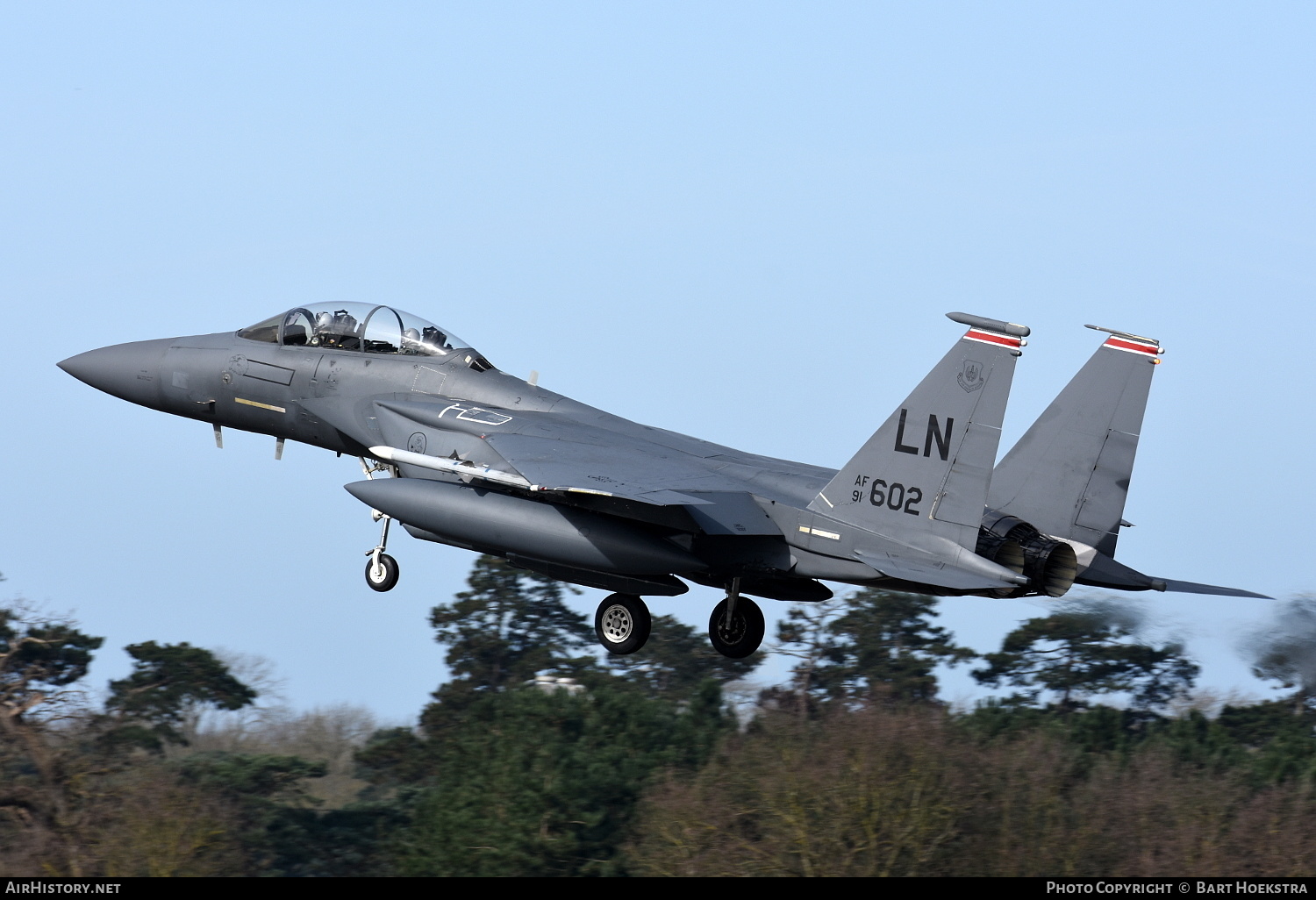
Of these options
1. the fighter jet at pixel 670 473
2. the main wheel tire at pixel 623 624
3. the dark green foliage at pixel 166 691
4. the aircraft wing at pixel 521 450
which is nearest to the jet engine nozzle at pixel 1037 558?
the fighter jet at pixel 670 473

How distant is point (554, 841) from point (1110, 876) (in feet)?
42.6

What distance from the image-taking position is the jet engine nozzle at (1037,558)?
13.7 metres

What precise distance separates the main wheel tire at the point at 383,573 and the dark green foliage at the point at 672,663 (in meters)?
28.8

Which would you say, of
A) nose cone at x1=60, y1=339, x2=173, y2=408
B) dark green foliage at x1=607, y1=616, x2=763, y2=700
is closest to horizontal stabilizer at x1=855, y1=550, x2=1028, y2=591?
nose cone at x1=60, y1=339, x2=173, y2=408

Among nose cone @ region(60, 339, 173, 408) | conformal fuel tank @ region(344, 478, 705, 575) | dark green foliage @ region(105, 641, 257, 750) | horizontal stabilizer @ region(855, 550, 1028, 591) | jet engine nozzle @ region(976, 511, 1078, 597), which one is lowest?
dark green foliage @ region(105, 641, 257, 750)

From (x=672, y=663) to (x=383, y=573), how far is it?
3066 centimetres

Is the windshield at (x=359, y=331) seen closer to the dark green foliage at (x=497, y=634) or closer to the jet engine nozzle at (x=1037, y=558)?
the jet engine nozzle at (x=1037, y=558)

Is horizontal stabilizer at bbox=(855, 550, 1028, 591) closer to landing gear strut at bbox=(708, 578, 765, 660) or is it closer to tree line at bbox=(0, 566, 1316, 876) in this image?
landing gear strut at bbox=(708, 578, 765, 660)

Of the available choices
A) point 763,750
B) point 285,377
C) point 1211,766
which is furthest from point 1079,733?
point 285,377

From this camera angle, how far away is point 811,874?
2797 centimetres

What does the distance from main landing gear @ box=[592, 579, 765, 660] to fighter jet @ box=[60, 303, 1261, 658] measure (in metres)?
0.02

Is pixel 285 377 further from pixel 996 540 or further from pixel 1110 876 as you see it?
pixel 1110 876

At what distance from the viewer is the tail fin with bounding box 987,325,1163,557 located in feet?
48.9
